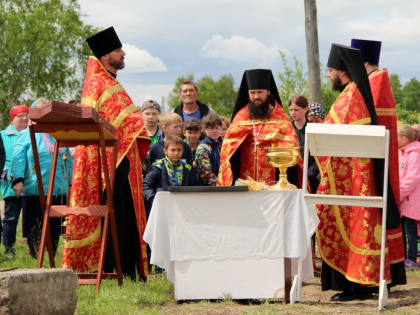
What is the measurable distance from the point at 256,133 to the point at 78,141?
1714mm

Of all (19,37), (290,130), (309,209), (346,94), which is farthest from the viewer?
(19,37)

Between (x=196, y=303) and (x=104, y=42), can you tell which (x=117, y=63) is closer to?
(x=104, y=42)

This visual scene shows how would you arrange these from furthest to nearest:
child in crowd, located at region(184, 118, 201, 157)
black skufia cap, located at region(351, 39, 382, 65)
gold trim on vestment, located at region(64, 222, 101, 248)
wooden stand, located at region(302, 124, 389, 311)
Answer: child in crowd, located at region(184, 118, 201, 157) → gold trim on vestment, located at region(64, 222, 101, 248) → black skufia cap, located at region(351, 39, 382, 65) → wooden stand, located at region(302, 124, 389, 311)

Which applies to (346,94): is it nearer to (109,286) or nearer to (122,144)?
(122,144)

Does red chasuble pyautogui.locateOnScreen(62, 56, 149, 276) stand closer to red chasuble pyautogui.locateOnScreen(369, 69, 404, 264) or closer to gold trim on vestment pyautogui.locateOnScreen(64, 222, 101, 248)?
gold trim on vestment pyautogui.locateOnScreen(64, 222, 101, 248)

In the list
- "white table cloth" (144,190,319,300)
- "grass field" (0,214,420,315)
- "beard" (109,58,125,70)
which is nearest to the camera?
"grass field" (0,214,420,315)

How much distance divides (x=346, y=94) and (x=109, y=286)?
2.75 metres

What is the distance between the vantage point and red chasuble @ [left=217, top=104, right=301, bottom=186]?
7.47m

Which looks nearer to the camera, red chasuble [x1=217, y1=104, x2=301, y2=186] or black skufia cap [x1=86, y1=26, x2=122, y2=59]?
red chasuble [x1=217, y1=104, x2=301, y2=186]

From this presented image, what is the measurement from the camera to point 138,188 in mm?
7695

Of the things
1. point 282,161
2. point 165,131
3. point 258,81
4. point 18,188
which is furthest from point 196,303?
point 18,188

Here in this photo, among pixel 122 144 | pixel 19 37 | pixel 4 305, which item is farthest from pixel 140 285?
pixel 19 37

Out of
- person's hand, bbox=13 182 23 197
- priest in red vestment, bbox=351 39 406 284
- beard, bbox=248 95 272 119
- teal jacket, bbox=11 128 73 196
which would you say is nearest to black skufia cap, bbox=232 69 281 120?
beard, bbox=248 95 272 119

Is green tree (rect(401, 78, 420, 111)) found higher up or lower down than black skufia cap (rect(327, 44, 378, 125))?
higher up
